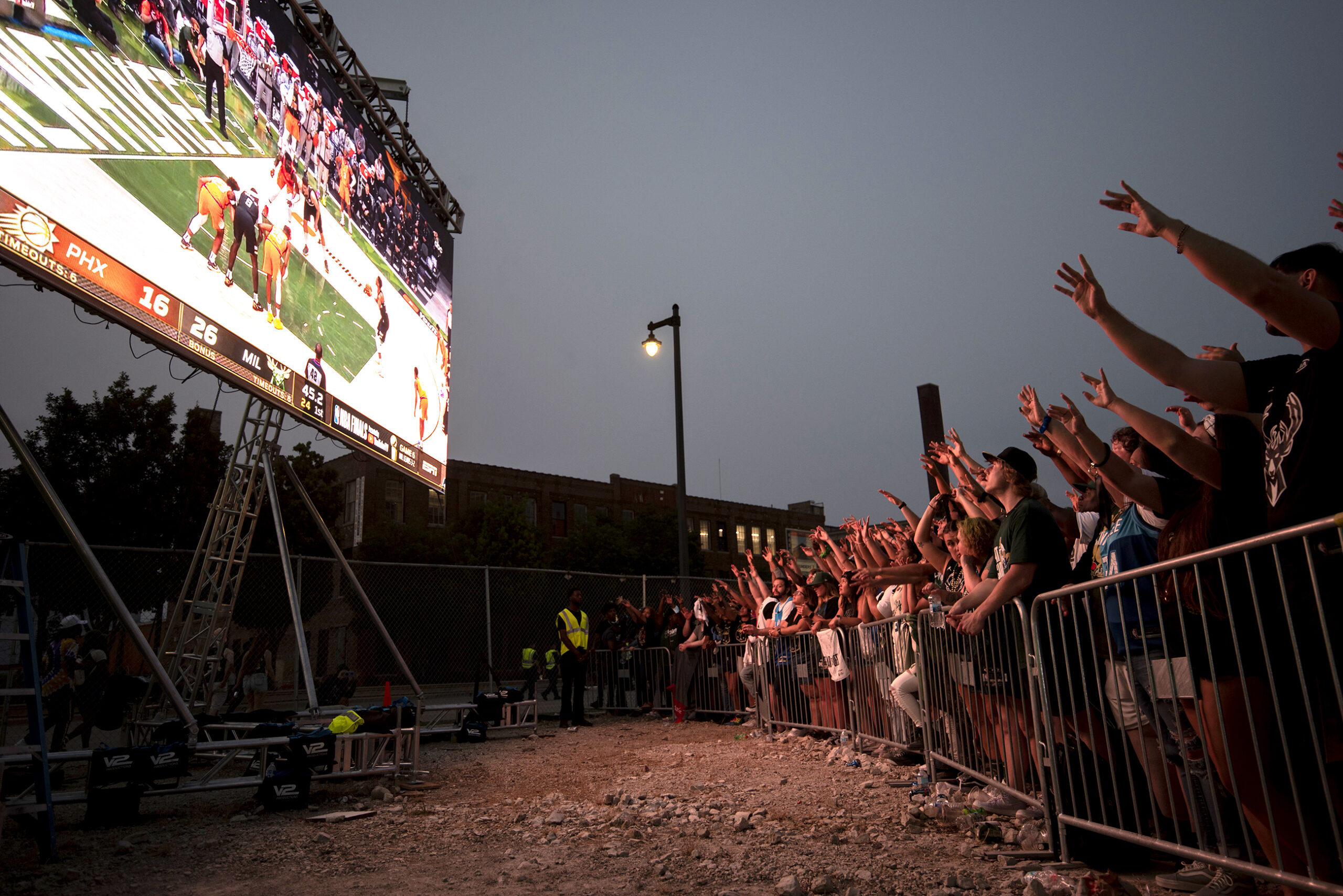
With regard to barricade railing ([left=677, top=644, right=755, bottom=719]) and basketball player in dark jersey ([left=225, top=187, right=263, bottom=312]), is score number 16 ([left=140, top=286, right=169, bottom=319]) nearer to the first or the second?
basketball player in dark jersey ([left=225, top=187, right=263, bottom=312])

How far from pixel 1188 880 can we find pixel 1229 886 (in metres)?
0.22

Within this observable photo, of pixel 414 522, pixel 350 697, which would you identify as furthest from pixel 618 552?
pixel 350 697

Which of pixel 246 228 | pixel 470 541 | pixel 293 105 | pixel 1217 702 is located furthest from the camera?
pixel 470 541

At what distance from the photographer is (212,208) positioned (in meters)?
7.38

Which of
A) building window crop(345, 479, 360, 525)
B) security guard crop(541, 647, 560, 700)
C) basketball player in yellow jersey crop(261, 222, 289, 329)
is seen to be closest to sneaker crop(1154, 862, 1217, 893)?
basketball player in yellow jersey crop(261, 222, 289, 329)

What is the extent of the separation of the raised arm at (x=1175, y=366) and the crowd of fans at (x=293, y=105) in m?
7.47

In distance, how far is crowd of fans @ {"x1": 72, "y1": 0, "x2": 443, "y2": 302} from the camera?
6.89 m

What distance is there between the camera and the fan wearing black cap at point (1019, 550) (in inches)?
155

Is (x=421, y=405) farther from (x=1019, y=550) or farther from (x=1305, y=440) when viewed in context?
(x=1305, y=440)

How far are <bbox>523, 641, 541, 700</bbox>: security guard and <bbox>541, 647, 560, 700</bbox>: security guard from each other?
0.23 meters

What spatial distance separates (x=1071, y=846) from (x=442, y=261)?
12.2m

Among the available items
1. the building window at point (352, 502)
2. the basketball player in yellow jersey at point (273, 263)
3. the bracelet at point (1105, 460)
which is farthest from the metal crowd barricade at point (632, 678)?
the building window at point (352, 502)

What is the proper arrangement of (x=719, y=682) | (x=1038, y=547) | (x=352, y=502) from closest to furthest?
1. (x=1038, y=547)
2. (x=719, y=682)
3. (x=352, y=502)

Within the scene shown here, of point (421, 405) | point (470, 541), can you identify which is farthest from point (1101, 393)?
point (470, 541)
